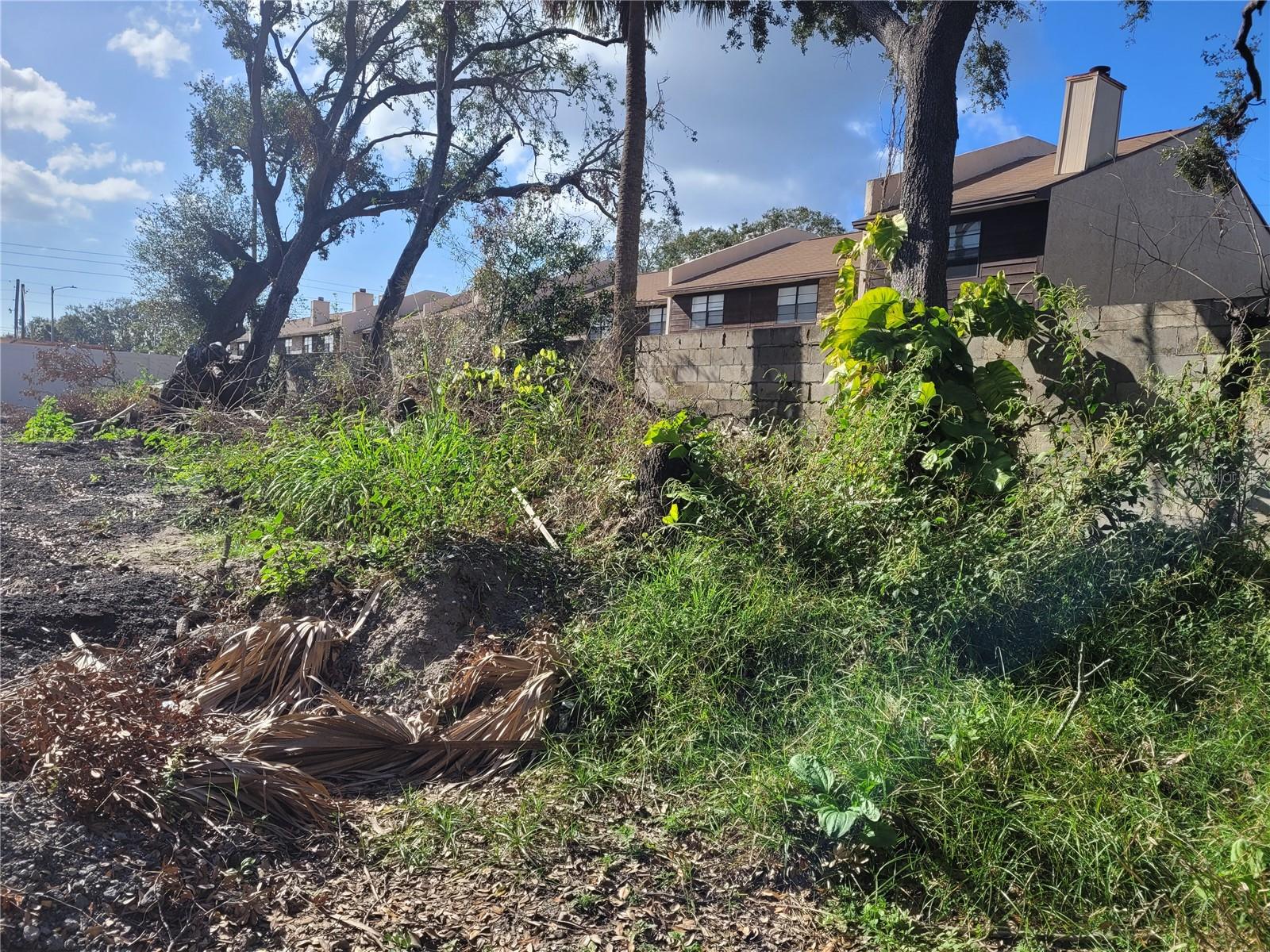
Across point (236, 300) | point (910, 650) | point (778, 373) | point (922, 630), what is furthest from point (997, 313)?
point (236, 300)

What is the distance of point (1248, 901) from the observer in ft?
7.30

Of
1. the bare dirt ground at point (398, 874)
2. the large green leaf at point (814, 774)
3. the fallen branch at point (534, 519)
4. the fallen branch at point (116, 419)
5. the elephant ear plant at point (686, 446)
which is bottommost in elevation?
the bare dirt ground at point (398, 874)

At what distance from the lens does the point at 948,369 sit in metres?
5.05

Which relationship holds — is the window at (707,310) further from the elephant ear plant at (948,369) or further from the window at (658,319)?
the elephant ear plant at (948,369)

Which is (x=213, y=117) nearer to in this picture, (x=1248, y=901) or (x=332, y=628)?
(x=332, y=628)

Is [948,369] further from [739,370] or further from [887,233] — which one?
[739,370]

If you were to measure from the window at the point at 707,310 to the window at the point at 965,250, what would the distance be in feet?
21.9

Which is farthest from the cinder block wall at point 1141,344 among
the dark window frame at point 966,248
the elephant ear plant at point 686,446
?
the dark window frame at point 966,248

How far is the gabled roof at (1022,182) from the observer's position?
1417 centimetres

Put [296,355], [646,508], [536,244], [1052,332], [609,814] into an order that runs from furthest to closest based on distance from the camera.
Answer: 1. [296,355]
2. [536,244]
3. [1052,332]
4. [646,508]
5. [609,814]

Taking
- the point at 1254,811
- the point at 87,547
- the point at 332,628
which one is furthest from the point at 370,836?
the point at 87,547

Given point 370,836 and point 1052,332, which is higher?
point 1052,332

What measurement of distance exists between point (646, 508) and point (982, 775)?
2554 millimetres

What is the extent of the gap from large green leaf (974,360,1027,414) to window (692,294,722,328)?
53.9 ft
